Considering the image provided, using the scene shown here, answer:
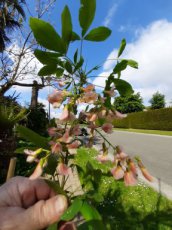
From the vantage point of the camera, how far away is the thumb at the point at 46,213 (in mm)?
911

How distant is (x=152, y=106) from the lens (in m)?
57.1

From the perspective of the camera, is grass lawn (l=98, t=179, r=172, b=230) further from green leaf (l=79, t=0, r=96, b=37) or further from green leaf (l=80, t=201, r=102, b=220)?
green leaf (l=79, t=0, r=96, b=37)

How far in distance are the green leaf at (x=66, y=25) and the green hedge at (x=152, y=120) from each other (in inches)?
954

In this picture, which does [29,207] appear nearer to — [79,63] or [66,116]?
[66,116]

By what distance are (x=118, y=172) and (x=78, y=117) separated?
0.21 metres

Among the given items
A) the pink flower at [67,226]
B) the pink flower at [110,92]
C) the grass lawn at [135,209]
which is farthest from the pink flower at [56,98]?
the grass lawn at [135,209]

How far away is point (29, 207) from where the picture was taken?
43.2 inches

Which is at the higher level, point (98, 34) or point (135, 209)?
point (98, 34)

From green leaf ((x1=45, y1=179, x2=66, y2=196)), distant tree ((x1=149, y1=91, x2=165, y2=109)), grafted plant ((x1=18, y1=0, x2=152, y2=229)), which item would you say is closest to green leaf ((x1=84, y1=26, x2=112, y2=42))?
grafted plant ((x1=18, y1=0, x2=152, y2=229))

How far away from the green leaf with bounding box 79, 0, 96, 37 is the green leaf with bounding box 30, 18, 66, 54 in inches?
3.5

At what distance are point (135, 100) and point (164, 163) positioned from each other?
48.1 metres

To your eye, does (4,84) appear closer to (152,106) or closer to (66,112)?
(66,112)

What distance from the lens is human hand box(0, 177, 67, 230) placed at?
37.2 inches

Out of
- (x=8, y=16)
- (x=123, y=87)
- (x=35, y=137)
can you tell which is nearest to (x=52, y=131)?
(x=35, y=137)
